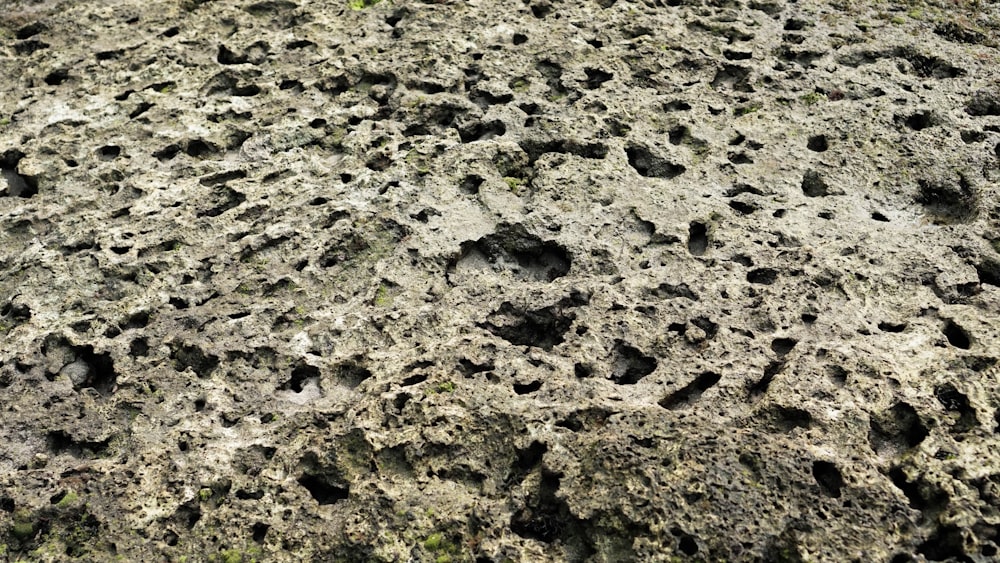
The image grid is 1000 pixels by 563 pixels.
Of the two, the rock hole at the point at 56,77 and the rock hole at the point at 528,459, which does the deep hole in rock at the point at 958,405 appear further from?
the rock hole at the point at 56,77

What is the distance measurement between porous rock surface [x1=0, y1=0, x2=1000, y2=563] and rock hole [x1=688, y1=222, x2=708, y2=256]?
0.07 ft

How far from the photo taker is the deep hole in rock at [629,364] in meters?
4.49

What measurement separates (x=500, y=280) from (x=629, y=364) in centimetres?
88

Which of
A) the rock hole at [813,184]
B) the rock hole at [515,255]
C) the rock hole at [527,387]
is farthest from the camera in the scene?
the rock hole at [813,184]

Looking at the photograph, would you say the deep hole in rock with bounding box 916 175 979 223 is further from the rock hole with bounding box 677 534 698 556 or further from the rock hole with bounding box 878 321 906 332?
the rock hole with bounding box 677 534 698 556

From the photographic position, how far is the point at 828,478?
12.9ft

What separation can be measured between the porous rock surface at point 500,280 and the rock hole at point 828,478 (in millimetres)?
10

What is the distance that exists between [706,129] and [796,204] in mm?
850

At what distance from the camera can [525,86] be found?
621 centimetres

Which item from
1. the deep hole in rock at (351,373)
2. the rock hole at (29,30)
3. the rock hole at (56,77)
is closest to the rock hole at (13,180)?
the rock hole at (56,77)

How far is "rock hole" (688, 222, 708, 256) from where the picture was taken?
5.15 m

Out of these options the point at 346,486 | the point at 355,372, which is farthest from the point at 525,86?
the point at 346,486

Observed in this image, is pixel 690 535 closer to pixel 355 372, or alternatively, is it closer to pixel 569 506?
pixel 569 506

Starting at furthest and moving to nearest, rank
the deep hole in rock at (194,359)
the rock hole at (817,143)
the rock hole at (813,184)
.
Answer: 1. the rock hole at (817,143)
2. the rock hole at (813,184)
3. the deep hole in rock at (194,359)
